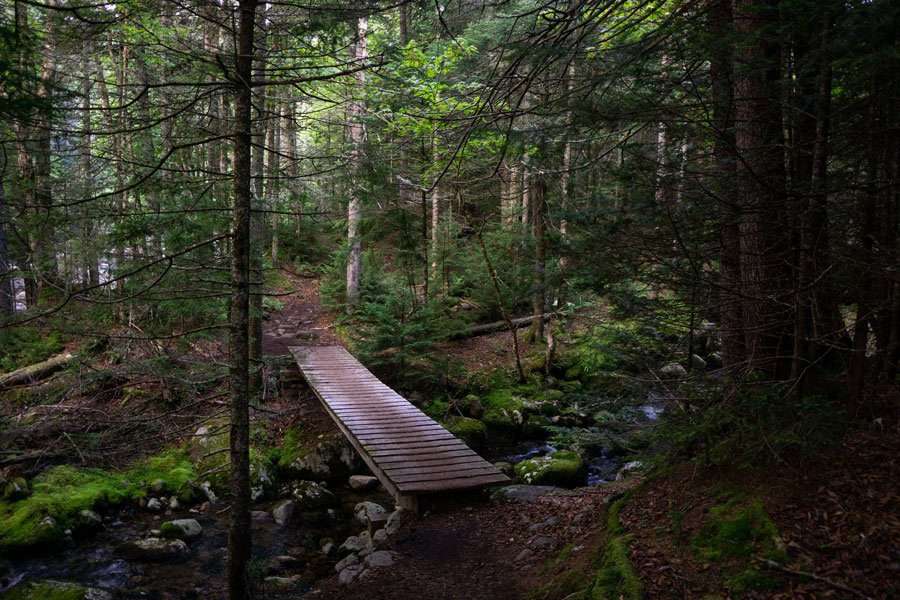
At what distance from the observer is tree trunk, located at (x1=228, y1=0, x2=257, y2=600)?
512 cm

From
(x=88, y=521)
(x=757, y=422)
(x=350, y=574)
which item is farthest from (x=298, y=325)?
(x=757, y=422)

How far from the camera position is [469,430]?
37.7 ft

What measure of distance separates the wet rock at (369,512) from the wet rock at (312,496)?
0.65 meters

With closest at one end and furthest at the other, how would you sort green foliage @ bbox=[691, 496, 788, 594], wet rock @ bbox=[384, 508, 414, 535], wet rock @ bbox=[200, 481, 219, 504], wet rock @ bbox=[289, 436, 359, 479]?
green foliage @ bbox=[691, 496, 788, 594] → wet rock @ bbox=[384, 508, 414, 535] → wet rock @ bbox=[200, 481, 219, 504] → wet rock @ bbox=[289, 436, 359, 479]

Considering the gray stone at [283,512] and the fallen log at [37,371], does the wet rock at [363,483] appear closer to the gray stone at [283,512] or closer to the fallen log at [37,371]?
the gray stone at [283,512]

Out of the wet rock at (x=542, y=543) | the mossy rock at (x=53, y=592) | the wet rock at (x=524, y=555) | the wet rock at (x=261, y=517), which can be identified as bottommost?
the wet rock at (x=261, y=517)

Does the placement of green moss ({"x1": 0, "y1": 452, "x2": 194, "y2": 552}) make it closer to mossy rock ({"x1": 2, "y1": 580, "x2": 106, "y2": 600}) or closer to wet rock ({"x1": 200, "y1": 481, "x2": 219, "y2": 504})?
wet rock ({"x1": 200, "y1": 481, "x2": 219, "y2": 504})

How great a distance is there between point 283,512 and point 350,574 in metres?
3.08

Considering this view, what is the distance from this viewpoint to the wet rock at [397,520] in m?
6.53

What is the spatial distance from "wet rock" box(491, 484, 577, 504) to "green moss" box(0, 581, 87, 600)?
4657mm

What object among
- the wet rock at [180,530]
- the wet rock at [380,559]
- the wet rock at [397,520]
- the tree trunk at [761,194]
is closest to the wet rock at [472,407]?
the wet rock at [397,520]

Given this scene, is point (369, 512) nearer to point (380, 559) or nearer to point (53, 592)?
point (380, 559)

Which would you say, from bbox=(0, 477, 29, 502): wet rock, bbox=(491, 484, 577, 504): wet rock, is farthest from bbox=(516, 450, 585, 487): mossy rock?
bbox=(0, 477, 29, 502): wet rock

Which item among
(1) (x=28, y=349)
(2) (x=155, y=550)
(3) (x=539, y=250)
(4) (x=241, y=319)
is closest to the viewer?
(4) (x=241, y=319)
